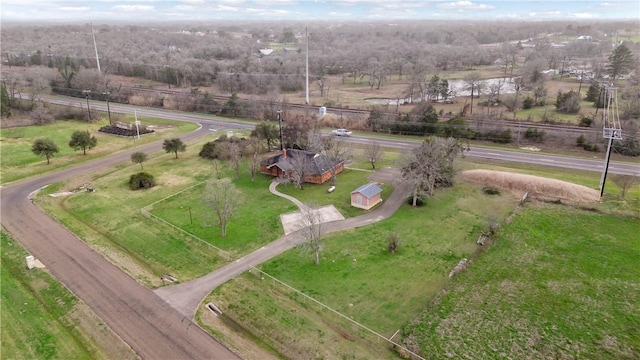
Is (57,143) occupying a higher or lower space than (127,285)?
higher

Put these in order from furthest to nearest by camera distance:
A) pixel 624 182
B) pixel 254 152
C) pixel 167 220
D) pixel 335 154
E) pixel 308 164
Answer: pixel 254 152
pixel 335 154
pixel 308 164
pixel 624 182
pixel 167 220

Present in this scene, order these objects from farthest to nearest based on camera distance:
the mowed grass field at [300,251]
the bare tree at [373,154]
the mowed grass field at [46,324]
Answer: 1. the bare tree at [373,154]
2. the mowed grass field at [300,251]
3. the mowed grass field at [46,324]

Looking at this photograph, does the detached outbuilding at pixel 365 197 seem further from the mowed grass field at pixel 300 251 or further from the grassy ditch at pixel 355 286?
the grassy ditch at pixel 355 286

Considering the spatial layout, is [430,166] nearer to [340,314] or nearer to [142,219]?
[340,314]

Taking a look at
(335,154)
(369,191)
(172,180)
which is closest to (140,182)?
(172,180)

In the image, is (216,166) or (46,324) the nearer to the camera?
(46,324)

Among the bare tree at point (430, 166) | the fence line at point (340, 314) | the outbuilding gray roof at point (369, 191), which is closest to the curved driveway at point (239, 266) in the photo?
the outbuilding gray roof at point (369, 191)

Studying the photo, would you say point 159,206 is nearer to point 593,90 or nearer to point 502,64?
point 593,90

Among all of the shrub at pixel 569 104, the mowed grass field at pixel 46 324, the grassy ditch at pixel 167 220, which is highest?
the shrub at pixel 569 104
